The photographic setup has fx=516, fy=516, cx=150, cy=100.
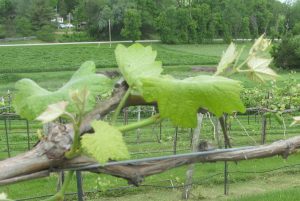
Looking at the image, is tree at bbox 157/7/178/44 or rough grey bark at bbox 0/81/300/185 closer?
rough grey bark at bbox 0/81/300/185

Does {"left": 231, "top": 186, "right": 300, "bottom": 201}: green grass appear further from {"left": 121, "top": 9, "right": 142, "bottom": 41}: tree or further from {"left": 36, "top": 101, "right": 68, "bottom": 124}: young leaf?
{"left": 121, "top": 9, "right": 142, "bottom": 41}: tree

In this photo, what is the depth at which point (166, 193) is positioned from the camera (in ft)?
22.8

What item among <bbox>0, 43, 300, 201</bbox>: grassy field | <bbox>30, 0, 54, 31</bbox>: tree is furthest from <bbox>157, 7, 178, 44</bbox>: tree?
<bbox>0, 43, 300, 201</bbox>: grassy field

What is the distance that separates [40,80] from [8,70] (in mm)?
4870

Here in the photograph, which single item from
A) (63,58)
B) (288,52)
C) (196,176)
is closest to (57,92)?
(196,176)

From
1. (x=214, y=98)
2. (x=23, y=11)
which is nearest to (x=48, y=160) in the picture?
(x=214, y=98)

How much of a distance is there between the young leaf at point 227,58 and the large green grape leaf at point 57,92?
136 millimetres

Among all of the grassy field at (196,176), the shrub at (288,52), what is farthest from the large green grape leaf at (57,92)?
the shrub at (288,52)

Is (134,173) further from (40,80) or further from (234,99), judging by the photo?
(40,80)

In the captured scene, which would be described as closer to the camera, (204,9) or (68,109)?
(68,109)

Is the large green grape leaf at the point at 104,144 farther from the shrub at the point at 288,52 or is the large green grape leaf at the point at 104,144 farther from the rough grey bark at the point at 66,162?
the shrub at the point at 288,52

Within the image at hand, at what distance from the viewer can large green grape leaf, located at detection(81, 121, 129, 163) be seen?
0.52m

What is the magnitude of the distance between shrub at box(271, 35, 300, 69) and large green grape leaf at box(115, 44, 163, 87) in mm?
28340

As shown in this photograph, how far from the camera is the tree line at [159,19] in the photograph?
4266cm
